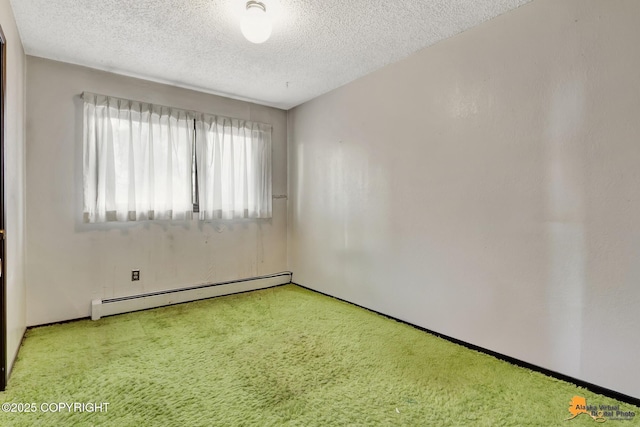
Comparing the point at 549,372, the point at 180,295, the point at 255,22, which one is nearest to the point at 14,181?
the point at 180,295

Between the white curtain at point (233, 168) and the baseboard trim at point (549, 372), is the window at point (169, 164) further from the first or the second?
the baseboard trim at point (549, 372)

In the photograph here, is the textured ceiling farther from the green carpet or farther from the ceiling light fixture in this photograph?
the green carpet

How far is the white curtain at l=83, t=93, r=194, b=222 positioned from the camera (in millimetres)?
3020

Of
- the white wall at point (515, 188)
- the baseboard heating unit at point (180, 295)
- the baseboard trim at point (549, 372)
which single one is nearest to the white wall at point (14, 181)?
the baseboard heating unit at point (180, 295)

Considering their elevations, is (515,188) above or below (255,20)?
below

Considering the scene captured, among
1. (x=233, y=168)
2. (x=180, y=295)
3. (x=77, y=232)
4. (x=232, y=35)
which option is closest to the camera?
(x=232, y=35)

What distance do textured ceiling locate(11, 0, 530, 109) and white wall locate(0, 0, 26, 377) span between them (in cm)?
27

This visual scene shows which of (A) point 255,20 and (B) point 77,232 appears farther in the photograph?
(B) point 77,232

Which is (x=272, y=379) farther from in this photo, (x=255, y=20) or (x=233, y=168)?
(x=233, y=168)

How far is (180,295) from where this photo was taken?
11.6 ft

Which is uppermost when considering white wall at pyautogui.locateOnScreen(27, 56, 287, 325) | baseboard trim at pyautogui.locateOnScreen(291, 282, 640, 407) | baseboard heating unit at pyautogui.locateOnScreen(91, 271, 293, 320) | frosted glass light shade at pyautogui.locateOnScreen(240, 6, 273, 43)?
frosted glass light shade at pyautogui.locateOnScreen(240, 6, 273, 43)

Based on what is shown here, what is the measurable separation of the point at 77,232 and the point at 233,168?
1.68 metres

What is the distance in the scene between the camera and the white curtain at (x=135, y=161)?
302 cm

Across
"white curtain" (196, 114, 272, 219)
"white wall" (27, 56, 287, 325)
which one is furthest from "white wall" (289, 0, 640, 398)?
"white wall" (27, 56, 287, 325)
